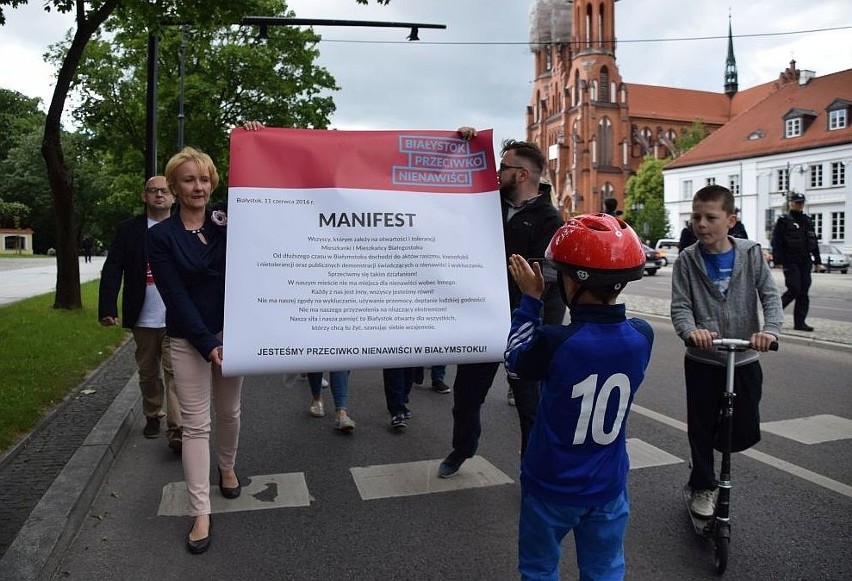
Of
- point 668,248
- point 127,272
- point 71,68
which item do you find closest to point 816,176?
point 668,248

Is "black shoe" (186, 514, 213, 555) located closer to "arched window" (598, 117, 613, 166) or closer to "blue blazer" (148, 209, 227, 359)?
"blue blazer" (148, 209, 227, 359)

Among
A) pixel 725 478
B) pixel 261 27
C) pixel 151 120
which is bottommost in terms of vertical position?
pixel 725 478

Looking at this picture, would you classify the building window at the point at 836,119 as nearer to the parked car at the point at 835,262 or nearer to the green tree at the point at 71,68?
the parked car at the point at 835,262

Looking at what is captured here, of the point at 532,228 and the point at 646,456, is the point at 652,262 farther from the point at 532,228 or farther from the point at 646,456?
the point at 532,228

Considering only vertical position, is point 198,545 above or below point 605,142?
below

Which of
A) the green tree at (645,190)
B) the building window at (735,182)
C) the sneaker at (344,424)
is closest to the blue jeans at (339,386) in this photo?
the sneaker at (344,424)

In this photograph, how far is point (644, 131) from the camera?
302 feet

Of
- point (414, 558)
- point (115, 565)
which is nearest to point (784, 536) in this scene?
point (414, 558)

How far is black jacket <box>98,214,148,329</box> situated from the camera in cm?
550

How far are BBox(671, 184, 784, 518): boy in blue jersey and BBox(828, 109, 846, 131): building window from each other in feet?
191

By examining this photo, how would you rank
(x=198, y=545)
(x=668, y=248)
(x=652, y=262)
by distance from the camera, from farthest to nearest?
(x=668, y=248) < (x=652, y=262) < (x=198, y=545)

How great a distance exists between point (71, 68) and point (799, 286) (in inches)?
498

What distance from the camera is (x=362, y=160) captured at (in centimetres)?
395

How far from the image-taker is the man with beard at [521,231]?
14.0ft
